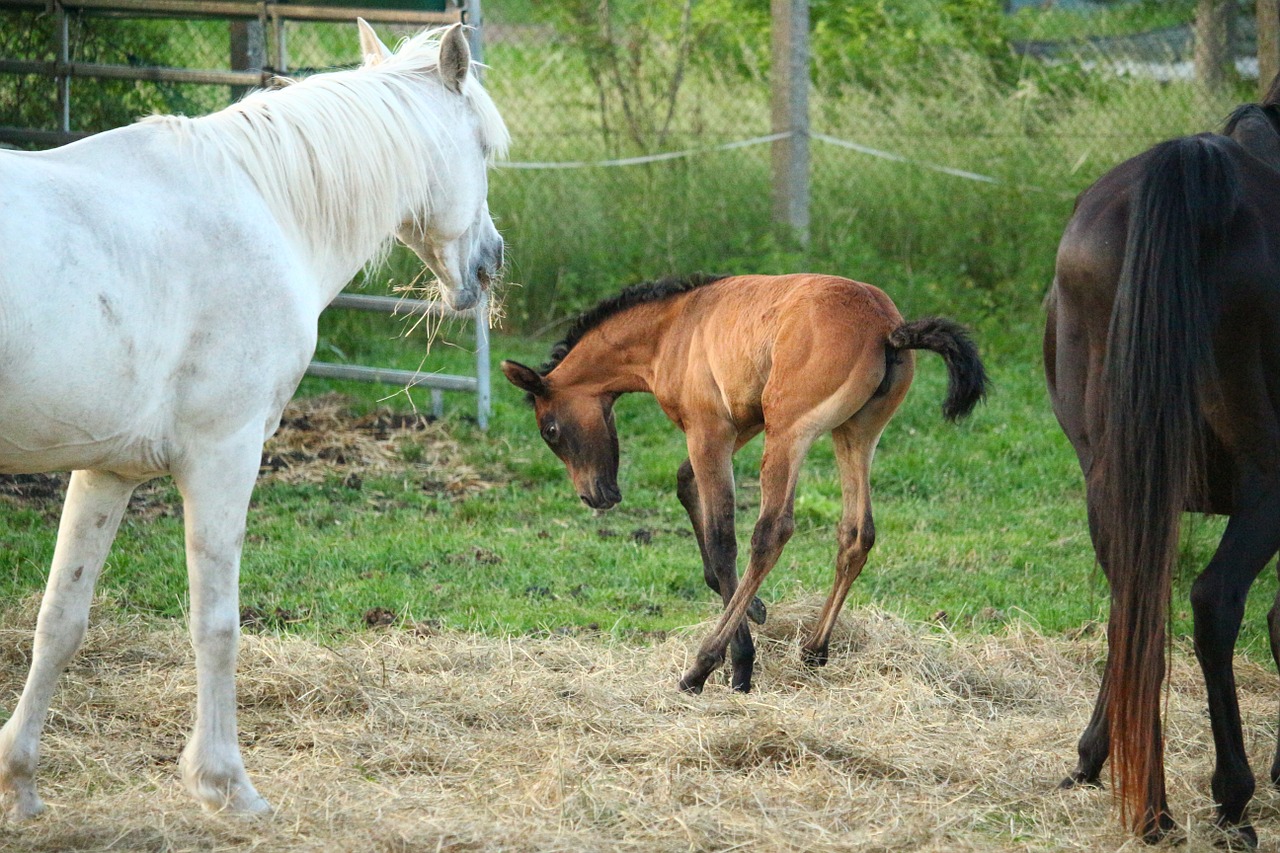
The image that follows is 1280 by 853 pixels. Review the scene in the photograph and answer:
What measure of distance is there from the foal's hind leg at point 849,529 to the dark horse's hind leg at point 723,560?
24cm

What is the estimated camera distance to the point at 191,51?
30.2 feet

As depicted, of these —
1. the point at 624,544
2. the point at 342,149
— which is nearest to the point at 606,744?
the point at 342,149

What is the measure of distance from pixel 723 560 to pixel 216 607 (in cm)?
202

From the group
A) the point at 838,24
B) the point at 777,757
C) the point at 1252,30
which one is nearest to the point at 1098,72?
the point at 1252,30

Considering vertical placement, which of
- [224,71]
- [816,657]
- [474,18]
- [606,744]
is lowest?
[816,657]

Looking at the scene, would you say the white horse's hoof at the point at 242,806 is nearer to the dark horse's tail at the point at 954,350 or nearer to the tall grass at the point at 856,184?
the dark horse's tail at the point at 954,350

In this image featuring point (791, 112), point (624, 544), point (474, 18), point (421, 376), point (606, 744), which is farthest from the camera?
point (791, 112)

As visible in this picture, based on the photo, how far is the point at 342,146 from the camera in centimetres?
311

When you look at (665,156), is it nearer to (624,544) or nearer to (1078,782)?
(624,544)

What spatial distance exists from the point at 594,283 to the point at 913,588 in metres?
4.58

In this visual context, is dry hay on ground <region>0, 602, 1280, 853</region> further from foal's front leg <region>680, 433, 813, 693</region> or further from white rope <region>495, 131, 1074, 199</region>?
white rope <region>495, 131, 1074, 199</region>

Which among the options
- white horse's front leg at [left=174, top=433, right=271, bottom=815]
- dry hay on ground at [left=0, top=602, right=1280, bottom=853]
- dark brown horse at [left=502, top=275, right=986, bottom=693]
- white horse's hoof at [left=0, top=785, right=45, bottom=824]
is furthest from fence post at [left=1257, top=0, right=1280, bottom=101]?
white horse's hoof at [left=0, top=785, right=45, bottom=824]

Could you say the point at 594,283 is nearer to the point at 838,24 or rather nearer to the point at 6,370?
the point at 838,24

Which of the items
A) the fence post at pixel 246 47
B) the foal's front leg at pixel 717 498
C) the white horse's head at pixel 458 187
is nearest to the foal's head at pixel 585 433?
the foal's front leg at pixel 717 498
